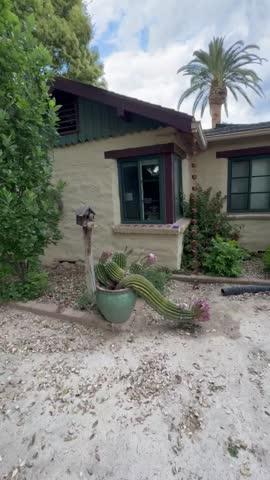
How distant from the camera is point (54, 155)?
5.55 m

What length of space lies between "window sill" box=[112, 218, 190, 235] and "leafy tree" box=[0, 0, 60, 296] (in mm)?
1660

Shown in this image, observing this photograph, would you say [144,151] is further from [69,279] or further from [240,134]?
[69,279]

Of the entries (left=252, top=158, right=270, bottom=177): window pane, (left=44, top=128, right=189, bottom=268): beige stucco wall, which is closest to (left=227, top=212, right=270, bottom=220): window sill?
(left=252, top=158, right=270, bottom=177): window pane

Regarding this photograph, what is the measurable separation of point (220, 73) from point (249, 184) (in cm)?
1016

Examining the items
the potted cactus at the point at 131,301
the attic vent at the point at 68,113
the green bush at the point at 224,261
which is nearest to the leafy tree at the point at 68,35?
the attic vent at the point at 68,113

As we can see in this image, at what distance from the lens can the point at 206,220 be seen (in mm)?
5625

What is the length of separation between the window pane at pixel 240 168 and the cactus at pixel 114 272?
4434 millimetres

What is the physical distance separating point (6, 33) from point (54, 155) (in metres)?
2.54

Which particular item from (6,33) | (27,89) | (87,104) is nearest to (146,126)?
(87,104)

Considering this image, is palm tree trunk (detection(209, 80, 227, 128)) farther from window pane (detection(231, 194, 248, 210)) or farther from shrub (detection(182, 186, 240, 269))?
shrub (detection(182, 186, 240, 269))

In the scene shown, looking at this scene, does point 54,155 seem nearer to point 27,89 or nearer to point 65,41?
point 27,89

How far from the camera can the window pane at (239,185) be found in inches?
235

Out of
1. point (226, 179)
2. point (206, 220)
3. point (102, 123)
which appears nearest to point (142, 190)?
point (102, 123)

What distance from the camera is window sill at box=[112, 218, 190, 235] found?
460cm
